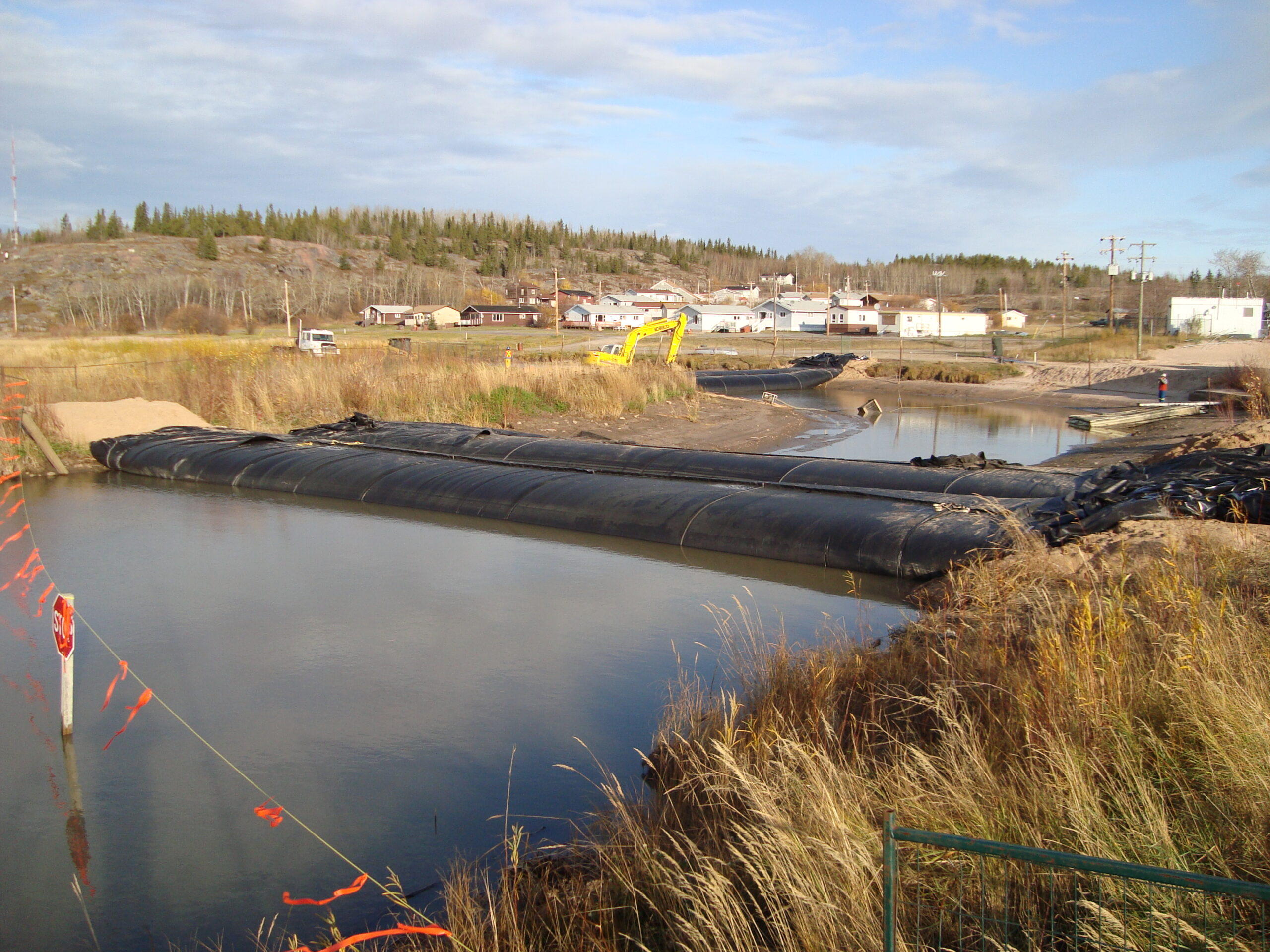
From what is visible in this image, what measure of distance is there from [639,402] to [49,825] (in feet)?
62.4

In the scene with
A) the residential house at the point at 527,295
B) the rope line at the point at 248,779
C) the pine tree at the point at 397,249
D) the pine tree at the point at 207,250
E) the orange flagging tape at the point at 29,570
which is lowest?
the orange flagging tape at the point at 29,570

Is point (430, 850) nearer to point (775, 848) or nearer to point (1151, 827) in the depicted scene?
point (775, 848)

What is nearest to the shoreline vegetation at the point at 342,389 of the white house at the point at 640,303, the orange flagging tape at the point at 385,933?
the orange flagging tape at the point at 385,933

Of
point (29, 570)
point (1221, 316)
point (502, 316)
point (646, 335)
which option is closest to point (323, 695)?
point (29, 570)

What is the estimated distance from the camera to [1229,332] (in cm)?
5662

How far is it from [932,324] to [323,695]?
72.9 metres

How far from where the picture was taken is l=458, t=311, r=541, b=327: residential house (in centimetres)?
8831

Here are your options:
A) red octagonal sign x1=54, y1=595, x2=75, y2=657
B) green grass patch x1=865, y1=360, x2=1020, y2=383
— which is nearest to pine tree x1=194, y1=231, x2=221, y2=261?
green grass patch x1=865, y1=360, x2=1020, y2=383

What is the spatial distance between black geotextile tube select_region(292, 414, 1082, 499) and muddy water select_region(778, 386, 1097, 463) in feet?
23.0

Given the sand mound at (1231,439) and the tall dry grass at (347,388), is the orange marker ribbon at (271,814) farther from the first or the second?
the tall dry grass at (347,388)

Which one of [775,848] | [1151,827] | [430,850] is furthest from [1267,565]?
[430,850]

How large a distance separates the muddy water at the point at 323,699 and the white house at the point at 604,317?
259 feet

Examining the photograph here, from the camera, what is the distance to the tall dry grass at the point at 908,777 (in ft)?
10.0

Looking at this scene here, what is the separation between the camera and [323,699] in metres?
6.21
